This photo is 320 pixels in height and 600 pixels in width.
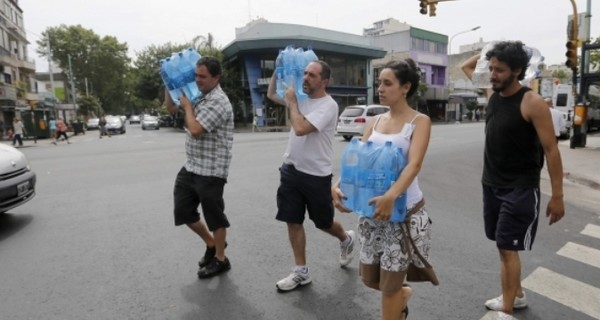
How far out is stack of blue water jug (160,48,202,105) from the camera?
3.23m

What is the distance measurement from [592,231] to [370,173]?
13.9 feet

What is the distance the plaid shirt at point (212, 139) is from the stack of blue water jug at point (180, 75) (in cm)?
12

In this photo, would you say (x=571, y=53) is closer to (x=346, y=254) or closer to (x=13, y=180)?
(x=346, y=254)

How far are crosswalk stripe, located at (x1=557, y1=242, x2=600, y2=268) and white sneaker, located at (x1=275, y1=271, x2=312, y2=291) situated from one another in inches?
103

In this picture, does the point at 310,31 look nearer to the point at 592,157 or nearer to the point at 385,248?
the point at 592,157

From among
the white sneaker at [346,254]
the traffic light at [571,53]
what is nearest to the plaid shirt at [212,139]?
the white sneaker at [346,254]

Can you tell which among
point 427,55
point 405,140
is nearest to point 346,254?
point 405,140

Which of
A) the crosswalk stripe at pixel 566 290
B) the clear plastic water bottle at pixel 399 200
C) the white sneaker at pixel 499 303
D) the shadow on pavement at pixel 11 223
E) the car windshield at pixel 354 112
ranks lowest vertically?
the crosswalk stripe at pixel 566 290

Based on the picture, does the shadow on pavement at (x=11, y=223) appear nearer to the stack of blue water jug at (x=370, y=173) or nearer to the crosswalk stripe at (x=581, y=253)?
the stack of blue water jug at (x=370, y=173)

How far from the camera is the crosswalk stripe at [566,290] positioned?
294 centimetres

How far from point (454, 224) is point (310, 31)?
101 feet

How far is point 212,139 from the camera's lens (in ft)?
10.8

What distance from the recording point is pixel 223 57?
34.3 metres

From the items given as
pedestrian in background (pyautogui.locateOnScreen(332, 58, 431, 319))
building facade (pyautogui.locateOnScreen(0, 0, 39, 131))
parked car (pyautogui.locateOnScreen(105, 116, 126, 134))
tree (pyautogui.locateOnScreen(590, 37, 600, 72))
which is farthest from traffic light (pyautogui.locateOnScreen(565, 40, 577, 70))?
building facade (pyautogui.locateOnScreen(0, 0, 39, 131))
